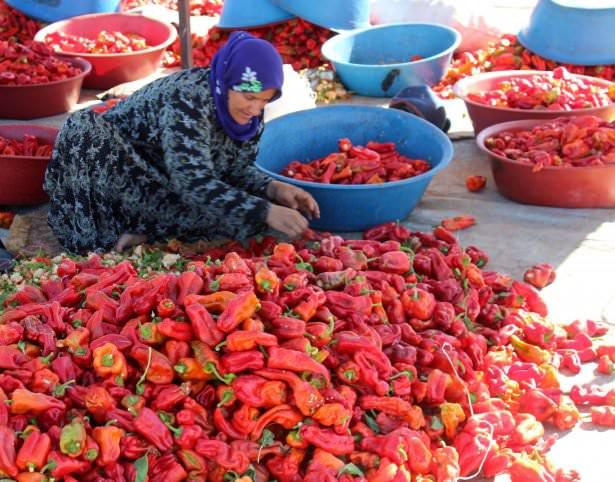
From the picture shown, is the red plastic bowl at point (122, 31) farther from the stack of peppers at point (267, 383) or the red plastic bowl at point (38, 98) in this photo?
the stack of peppers at point (267, 383)

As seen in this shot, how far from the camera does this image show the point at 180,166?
3.60m

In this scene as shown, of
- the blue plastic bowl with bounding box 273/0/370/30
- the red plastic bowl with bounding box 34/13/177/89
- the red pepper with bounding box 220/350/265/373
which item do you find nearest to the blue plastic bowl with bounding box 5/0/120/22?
the red plastic bowl with bounding box 34/13/177/89

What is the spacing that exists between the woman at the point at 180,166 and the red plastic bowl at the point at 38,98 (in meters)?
2.07

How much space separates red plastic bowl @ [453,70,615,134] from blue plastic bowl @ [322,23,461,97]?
89 centimetres

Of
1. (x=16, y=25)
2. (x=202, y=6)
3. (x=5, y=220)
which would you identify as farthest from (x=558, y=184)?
(x=16, y=25)

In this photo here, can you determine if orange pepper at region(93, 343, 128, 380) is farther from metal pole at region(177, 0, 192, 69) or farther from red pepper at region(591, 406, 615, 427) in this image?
metal pole at region(177, 0, 192, 69)

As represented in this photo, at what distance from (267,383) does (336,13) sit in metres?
5.26

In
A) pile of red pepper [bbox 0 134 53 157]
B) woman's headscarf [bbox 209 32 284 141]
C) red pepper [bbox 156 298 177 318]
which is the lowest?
pile of red pepper [bbox 0 134 53 157]

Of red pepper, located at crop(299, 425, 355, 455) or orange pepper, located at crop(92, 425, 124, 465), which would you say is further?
Answer: red pepper, located at crop(299, 425, 355, 455)

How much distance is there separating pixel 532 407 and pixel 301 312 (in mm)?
884

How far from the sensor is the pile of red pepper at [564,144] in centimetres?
443

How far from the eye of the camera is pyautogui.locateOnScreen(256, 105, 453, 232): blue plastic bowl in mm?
4121

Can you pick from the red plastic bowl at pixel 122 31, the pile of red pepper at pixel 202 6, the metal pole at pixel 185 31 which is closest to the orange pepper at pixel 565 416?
the metal pole at pixel 185 31

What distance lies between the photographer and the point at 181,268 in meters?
3.54
